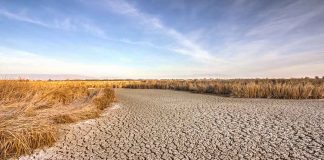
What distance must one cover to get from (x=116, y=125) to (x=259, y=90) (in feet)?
29.0

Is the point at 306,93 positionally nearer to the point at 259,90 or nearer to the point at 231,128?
the point at 259,90

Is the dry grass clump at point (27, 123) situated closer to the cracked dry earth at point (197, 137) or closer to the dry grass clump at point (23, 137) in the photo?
the dry grass clump at point (23, 137)

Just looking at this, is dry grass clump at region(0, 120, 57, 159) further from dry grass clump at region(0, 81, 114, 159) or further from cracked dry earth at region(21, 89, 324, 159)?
cracked dry earth at region(21, 89, 324, 159)

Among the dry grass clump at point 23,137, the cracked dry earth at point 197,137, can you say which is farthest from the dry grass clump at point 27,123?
the cracked dry earth at point 197,137

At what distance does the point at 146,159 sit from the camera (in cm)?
469

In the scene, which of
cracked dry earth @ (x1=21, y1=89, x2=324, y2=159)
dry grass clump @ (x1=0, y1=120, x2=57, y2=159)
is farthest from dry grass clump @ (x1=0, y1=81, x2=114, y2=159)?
cracked dry earth @ (x1=21, y1=89, x2=324, y2=159)

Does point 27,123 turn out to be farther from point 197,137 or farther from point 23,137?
point 197,137

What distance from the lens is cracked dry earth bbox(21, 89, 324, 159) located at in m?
4.84

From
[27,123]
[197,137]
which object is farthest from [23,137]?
[197,137]

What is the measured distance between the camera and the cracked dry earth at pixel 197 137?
484 centimetres

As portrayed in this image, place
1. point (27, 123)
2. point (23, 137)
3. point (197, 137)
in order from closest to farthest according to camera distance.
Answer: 1. point (23, 137)
2. point (27, 123)
3. point (197, 137)

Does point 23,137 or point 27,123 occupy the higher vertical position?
point 27,123

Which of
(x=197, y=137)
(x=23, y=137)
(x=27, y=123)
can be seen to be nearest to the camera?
(x=23, y=137)

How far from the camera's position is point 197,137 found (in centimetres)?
576
